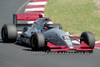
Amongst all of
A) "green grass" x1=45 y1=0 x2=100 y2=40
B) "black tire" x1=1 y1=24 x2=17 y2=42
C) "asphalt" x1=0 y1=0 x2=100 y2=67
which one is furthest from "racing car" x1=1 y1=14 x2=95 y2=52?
"green grass" x1=45 y1=0 x2=100 y2=40

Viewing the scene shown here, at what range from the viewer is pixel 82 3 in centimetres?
2550

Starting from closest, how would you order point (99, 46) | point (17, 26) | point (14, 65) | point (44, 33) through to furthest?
point (14, 65), point (44, 33), point (99, 46), point (17, 26)

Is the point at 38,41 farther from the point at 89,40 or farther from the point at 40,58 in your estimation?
the point at 89,40

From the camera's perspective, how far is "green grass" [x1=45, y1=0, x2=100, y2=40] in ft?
63.9

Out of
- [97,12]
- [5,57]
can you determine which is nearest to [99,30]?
[97,12]

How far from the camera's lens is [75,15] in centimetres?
2277

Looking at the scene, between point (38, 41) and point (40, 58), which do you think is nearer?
point (40, 58)

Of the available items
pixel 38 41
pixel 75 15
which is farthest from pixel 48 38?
pixel 75 15

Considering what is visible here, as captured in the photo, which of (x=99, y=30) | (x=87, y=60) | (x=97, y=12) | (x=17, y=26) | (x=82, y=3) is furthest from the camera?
(x=82, y=3)

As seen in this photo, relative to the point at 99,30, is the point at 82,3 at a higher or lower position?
higher

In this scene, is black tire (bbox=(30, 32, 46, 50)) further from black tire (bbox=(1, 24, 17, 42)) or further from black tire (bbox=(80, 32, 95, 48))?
black tire (bbox=(1, 24, 17, 42))

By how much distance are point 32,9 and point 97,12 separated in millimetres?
4471

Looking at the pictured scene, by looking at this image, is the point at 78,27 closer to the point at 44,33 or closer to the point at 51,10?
the point at 51,10

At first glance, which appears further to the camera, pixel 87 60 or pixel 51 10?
pixel 51 10
